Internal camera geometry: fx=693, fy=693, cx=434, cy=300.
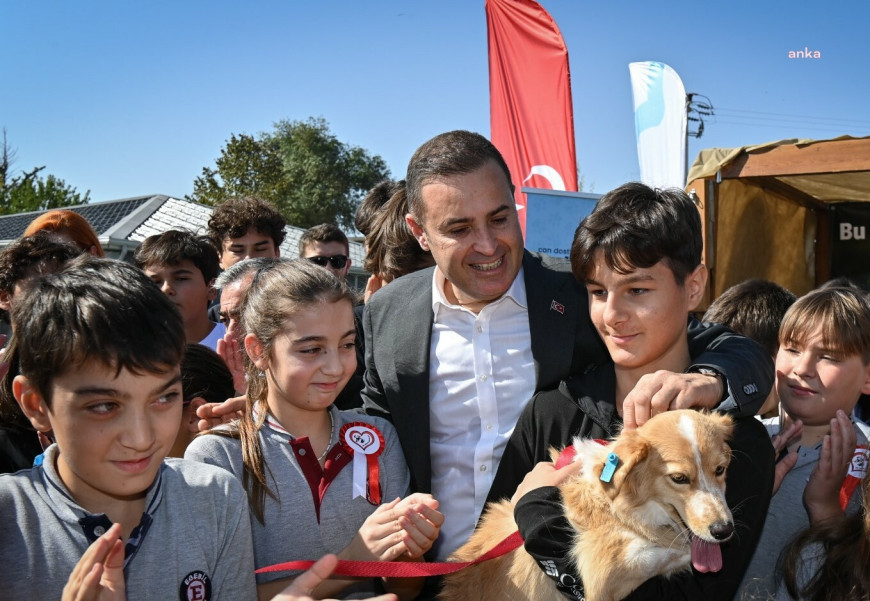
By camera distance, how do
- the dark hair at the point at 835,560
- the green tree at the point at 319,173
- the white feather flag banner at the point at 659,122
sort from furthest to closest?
the green tree at the point at 319,173 → the white feather flag banner at the point at 659,122 → the dark hair at the point at 835,560

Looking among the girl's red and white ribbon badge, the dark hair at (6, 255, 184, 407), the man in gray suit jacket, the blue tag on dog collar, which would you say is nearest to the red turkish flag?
the man in gray suit jacket

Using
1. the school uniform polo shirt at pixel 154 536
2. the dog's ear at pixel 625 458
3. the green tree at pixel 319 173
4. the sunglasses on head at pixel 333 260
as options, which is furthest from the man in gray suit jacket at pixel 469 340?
the green tree at pixel 319 173

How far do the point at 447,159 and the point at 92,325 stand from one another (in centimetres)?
191

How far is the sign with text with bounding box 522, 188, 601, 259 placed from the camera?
8.32 meters

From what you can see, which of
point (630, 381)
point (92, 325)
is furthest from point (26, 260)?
point (630, 381)

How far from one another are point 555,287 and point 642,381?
3.11 ft

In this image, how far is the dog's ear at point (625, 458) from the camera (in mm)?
2492

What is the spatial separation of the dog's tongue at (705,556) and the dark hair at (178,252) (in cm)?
507

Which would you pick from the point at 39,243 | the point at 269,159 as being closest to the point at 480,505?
the point at 39,243

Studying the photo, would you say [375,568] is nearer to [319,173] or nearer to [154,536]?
[154,536]

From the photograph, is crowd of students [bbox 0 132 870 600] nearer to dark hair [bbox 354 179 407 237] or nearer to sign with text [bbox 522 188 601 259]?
dark hair [bbox 354 179 407 237]

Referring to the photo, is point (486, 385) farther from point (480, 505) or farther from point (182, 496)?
point (182, 496)

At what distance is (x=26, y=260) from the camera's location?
14.7 feet

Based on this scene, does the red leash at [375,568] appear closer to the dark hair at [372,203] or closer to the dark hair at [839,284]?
the dark hair at [839,284]
